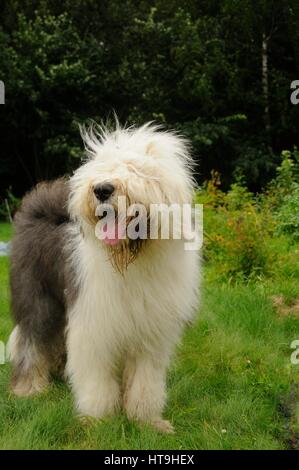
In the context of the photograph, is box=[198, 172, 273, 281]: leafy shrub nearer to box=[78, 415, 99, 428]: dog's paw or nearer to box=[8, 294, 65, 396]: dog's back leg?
box=[8, 294, 65, 396]: dog's back leg

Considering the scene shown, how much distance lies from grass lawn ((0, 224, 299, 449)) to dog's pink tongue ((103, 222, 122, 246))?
979 millimetres

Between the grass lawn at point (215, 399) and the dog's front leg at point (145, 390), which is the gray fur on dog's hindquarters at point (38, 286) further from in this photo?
the dog's front leg at point (145, 390)

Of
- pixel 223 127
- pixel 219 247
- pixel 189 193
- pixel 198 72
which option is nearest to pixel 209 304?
pixel 219 247

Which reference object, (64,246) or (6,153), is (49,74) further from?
(64,246)

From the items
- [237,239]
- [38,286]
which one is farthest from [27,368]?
[237,239]

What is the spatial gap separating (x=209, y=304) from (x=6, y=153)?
36.0 ft

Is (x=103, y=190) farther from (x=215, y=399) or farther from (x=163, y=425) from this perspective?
(x=215, y=399)

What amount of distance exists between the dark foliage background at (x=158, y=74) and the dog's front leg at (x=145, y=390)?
10.0m

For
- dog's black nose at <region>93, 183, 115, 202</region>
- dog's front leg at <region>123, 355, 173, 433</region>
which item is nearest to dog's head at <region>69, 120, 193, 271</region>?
dog's black nose at <region>93, 183, 115, 202</region>

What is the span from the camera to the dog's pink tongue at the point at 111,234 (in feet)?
9.45

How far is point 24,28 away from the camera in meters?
13.9

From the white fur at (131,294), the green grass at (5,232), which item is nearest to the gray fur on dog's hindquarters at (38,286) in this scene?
the white fur at (131,294)

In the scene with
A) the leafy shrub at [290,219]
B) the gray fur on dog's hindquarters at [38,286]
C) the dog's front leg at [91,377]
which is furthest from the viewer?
the leafy shrub at [290,219]

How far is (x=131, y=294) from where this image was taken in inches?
122
